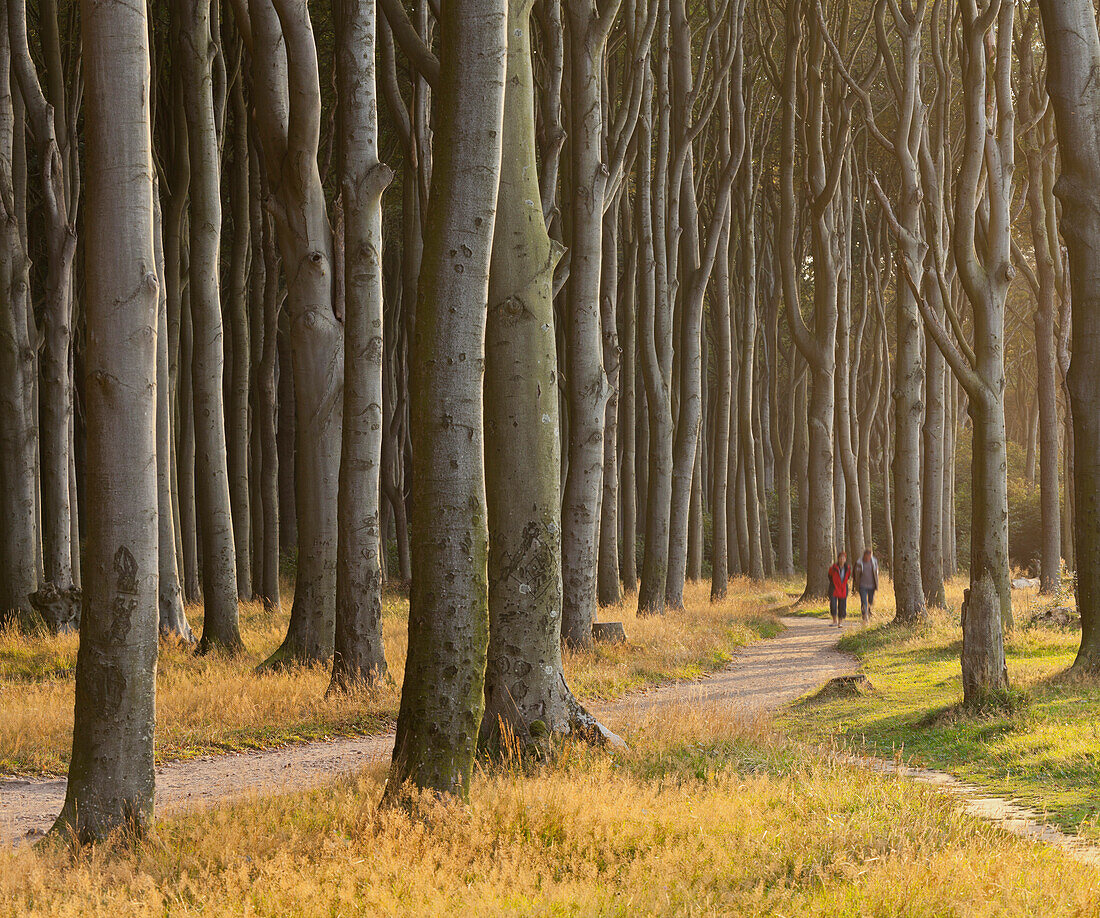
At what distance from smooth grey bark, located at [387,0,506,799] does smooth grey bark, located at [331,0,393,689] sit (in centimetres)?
427

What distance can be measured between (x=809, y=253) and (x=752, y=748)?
27433 millimetres

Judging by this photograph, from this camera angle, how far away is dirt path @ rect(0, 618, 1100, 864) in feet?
18.7

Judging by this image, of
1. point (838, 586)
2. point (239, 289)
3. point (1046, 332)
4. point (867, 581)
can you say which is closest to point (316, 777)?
point (239, 289)

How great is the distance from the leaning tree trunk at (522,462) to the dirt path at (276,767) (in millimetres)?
1128

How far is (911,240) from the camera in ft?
48.0

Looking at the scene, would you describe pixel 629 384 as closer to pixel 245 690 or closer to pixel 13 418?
pixel 13 418

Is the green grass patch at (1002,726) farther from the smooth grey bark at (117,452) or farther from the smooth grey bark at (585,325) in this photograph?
the smooth grey bark at (117,452)

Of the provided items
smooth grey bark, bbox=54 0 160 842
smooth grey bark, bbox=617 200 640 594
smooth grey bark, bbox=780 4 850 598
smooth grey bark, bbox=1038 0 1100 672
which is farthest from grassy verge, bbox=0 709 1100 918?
smooth grey bark, bbox=780 4 850 598

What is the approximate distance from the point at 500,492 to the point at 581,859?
115 inches

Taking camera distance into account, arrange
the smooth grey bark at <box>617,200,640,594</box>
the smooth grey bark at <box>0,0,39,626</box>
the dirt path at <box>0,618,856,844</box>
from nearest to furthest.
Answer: the dirt path at <box>0,618,856,844</box> → the smooth grey bark at <box>0,0,39,626</box> → the smooth grey bark at <box>617,200,640,594</box>

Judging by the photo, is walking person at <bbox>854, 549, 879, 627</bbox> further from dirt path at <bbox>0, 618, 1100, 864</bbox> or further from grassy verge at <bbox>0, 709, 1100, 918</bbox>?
grassy verge at <bbox>0, 709, 1100, 918</bbox>

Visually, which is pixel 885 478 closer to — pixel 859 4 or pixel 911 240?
pixel 859 4

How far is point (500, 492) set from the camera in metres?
7.04

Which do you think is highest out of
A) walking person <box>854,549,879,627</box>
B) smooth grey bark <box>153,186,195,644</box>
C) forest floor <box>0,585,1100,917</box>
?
smooth grey bark <box>153,186,195,644</box>
